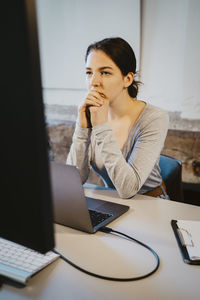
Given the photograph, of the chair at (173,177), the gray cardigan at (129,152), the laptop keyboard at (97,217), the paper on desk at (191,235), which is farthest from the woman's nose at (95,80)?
the paper on desk at (191,235)

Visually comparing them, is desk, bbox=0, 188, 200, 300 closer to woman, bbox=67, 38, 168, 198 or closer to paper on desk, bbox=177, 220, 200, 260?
paper on desk, bbox=177, 220, 200, 260

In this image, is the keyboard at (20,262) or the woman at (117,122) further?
the woman at (117,122)

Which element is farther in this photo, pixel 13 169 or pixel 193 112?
pixel 193 112

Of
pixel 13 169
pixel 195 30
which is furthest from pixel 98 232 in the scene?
pixel 195 30

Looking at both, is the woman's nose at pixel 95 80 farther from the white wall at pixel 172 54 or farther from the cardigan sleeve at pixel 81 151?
the white wall at pixel 172 54

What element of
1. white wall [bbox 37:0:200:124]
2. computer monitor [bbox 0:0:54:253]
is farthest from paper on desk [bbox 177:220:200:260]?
white wall [bbox 37:0:200:124]

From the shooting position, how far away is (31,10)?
0.29 metres

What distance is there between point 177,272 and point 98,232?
277mm

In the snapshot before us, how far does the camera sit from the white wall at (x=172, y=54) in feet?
6.79

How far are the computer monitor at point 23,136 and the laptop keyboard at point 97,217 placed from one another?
54 centimetres

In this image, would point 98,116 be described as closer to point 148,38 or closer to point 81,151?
point 81,151

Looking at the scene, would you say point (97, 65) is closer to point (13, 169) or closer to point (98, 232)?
point (98, 232)

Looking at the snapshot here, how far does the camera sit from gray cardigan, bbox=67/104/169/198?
1.16 metres

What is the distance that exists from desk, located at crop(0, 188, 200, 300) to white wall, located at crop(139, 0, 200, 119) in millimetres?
1452
